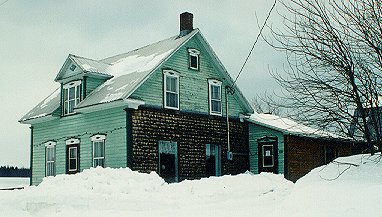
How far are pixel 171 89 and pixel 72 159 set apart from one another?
20.9ft

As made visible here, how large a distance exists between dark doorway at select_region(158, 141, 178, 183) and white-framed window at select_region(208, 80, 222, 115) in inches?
139

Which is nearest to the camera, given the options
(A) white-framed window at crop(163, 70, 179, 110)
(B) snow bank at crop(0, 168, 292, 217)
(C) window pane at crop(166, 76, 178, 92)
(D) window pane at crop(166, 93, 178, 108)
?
(B) snow bank at crop(0, 168, 292, 217)

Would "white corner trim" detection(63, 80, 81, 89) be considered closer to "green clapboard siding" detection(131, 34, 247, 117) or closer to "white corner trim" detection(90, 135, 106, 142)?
"white corner trim" detection(90, 135, 106, 142)

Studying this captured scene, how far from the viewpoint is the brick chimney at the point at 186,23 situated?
26.1 meters

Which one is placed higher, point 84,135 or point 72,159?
point 84,135

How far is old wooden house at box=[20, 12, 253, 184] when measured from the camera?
72.2 ft

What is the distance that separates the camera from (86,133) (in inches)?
943

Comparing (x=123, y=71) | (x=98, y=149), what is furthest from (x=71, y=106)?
(x=98, y=149)

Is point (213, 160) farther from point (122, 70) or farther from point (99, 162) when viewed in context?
point (122, 70)

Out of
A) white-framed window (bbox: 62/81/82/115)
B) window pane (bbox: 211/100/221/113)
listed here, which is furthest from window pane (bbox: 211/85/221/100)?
white-framed window (bbox: 62/81/82/115)

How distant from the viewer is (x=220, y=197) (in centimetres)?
1445

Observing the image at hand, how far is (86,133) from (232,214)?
1463 cm

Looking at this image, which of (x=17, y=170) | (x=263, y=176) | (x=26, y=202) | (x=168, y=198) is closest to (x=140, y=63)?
(x=263, y=176)

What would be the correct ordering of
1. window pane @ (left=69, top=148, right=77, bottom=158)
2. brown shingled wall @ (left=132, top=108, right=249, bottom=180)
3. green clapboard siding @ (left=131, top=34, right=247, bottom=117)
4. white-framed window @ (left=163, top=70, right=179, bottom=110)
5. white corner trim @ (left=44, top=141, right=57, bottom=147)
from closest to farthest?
brown shingled wall @ (left=132, top=108, right=249, bottom=180) → green clapboard siding @ (left=131, top=34, right=247, bottom=117) → white-framed window @ (left=163, top=70, right=179, bottom=110) → window pane @ (left=69, top=148, right=77, bottom=158) → white corner trim @ (left=44, top=141, right=57, bottom=147)
